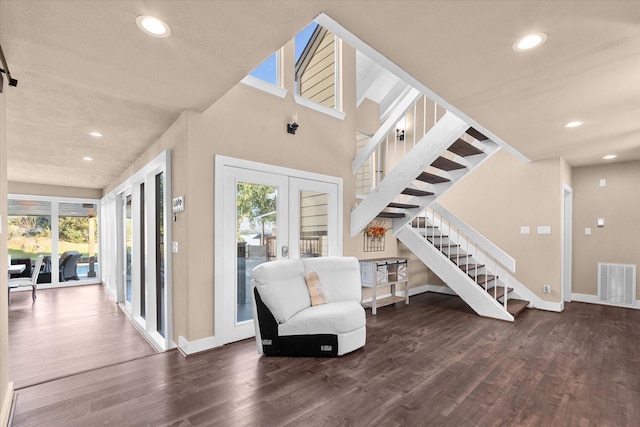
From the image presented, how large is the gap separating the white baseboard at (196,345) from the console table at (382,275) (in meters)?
2.33

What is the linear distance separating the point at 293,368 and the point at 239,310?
112 cm

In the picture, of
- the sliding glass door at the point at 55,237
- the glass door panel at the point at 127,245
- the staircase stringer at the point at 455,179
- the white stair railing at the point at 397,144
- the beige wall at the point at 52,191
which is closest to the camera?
the staircase stringer at the point at 455,179

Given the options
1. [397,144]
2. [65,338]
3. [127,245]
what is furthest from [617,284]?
[127,245]

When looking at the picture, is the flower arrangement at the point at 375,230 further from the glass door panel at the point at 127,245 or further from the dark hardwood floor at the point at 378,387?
the glass door panel at the point at 127,245

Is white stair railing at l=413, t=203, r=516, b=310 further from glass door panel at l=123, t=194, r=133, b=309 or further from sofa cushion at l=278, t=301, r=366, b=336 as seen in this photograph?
glass door panel at l=123, t=194, r=133, b=309

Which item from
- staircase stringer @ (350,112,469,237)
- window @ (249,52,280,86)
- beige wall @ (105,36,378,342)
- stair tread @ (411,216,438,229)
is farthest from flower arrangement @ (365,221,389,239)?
window @ (249,52,280,86)

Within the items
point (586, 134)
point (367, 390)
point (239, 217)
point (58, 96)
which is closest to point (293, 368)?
point (367, 390)

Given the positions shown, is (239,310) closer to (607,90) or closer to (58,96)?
(58,96)

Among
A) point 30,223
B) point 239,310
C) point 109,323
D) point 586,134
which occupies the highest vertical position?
point 586,134

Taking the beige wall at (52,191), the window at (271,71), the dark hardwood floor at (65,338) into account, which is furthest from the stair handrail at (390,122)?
the beige wall at (52,191)

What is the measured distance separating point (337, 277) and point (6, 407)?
292 centimetres

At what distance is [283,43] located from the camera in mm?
2076

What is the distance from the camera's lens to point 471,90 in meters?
2.74

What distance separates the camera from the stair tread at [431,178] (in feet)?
14.5
